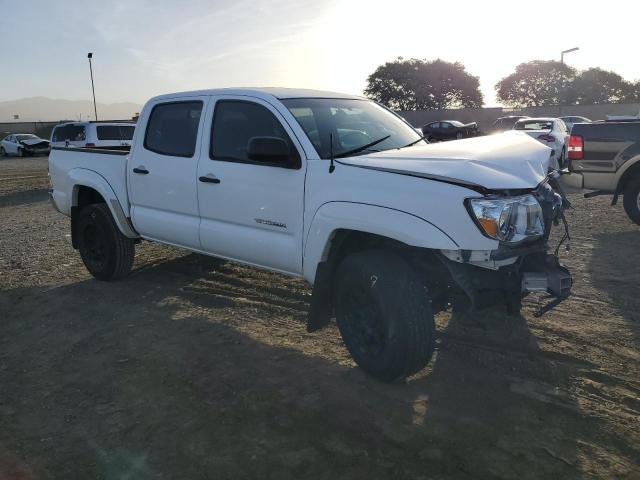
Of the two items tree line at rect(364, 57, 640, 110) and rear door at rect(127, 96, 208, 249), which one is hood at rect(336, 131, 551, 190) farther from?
tree line at rect(364, 57, 640, 110)

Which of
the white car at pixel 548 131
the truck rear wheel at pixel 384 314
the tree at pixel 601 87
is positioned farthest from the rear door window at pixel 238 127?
the tree at pixel 601 87

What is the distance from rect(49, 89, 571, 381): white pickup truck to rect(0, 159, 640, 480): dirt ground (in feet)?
1.57

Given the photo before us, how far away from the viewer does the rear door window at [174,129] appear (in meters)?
4.81

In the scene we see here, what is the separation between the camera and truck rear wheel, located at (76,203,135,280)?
18.9 ft

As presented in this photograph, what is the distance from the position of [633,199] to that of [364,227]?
5.90 metres

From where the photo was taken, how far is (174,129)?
5.04 metres

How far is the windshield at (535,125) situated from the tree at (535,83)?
4889cm

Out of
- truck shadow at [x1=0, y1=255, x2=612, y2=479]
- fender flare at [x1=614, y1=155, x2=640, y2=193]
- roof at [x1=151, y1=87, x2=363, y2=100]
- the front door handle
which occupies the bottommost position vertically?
truck shadow at [x1=0, y1=255, x2=612, y2=479]

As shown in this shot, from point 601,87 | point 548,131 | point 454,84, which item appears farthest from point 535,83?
point 548,131

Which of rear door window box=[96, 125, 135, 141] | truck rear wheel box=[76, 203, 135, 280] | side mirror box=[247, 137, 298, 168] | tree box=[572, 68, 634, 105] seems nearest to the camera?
side mirror box=[247, 137, 298, 168]

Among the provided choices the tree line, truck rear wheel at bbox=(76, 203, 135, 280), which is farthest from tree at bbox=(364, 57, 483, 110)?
truck rear wheel at bbox=(76, 203, 135, 280)

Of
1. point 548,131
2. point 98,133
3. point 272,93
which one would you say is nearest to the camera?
point 272,93

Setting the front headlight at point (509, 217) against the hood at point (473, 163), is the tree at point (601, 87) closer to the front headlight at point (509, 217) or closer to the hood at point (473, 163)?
the hood at point (473, 163)

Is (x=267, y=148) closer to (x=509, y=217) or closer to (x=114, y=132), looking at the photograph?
(x=509, y=217)
